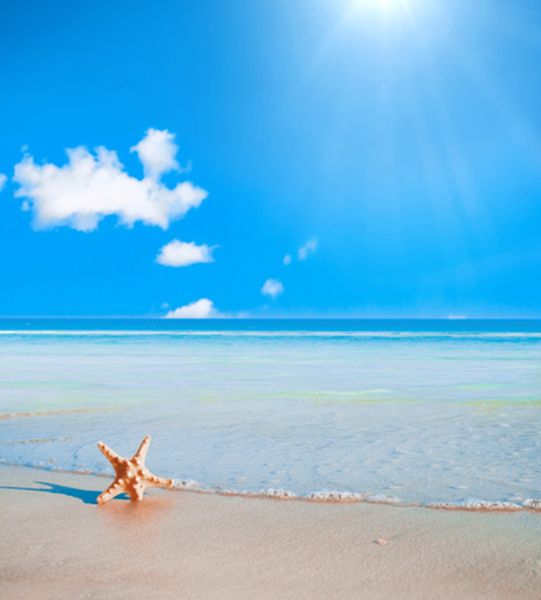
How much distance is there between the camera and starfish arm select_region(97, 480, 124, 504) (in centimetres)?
495

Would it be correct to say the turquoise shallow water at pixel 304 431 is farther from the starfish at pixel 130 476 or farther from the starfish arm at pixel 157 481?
the starfish at pixel 130 476

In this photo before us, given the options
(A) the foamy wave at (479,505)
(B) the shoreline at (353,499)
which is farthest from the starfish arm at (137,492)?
(A) the foamy wave at (479,505)

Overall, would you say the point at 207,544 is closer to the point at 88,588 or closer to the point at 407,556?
the point at 88,588

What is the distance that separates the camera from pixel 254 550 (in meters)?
4.06

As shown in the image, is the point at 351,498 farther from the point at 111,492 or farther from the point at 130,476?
the point at 111,492

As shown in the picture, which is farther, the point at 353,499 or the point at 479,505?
the point at 353,499

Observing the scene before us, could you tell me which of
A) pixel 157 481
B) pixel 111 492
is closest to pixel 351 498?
pixel 157 481

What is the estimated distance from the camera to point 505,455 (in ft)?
23.0

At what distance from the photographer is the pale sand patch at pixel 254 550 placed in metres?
3.47

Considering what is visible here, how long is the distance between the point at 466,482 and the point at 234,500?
2183 millimetres

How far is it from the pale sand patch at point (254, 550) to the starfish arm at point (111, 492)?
8 cm

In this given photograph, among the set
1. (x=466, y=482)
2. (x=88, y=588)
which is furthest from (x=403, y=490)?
(x=88, y=588)

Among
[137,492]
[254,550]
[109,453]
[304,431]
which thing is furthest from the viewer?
[304,431]

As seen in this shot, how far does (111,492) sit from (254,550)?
1.47 metres
